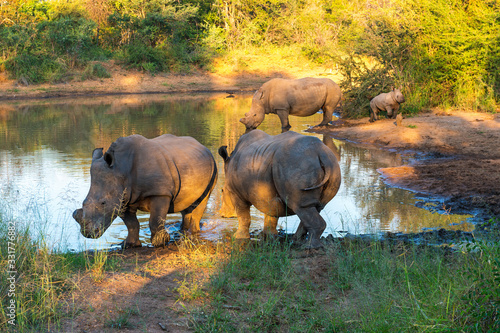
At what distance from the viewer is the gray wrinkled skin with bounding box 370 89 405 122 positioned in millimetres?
16066

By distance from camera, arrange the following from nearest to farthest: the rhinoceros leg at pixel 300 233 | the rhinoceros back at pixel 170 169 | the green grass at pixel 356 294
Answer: the green grass at pixel 356 294, the rhinoceros leg at pixel 300 233, the rhinoceros back at pixel 170 169

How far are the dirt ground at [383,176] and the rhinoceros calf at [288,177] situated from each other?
0.72 meters

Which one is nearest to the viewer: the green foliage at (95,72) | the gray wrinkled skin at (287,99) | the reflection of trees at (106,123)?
the reflection of trees at (106,123)

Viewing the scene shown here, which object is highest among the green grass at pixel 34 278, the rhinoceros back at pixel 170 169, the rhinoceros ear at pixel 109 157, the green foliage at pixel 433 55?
the green foliage at pixel 433 55

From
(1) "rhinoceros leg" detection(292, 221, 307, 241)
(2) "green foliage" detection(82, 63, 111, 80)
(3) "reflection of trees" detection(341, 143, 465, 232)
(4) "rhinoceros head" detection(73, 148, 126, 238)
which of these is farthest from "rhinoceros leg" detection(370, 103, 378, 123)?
(2) "green foliage" detection(82, 63, 111, 80)

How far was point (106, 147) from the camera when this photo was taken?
13.8 m

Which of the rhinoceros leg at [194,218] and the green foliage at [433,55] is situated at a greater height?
the green foliage at [433,55]

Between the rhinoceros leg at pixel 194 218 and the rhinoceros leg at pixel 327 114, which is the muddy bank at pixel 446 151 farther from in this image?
the rhinoceros leg at pixel 194 218

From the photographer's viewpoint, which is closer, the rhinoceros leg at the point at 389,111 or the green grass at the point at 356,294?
the green grass at the point at 356,294

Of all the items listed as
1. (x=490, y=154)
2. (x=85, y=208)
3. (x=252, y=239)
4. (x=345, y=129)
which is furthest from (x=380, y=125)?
(x=85, y=208)

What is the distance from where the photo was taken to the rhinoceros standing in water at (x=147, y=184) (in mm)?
6262

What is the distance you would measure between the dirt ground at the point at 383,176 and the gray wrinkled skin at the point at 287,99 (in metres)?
1.08

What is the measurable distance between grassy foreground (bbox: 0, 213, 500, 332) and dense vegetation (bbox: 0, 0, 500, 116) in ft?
43.2

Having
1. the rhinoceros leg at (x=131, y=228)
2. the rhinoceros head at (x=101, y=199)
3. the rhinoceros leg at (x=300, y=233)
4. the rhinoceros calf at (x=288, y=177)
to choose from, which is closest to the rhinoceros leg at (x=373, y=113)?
the rhinoceros calf at (x=288, y=177)
